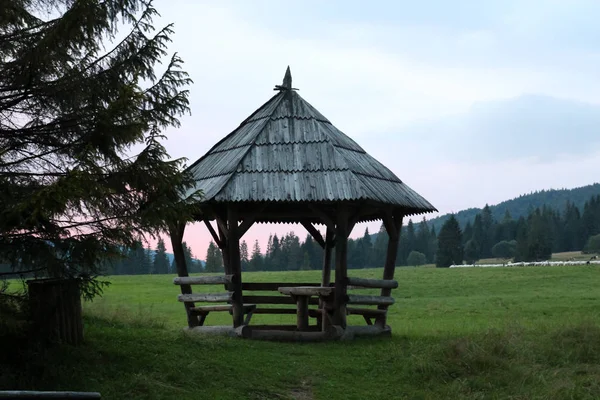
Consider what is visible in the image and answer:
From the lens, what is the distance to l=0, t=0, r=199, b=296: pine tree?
7.03 m

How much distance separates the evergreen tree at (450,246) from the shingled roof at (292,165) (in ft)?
269

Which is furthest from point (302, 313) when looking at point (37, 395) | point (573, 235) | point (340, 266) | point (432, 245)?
point (573, 235)

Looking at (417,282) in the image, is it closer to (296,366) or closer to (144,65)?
(296,366)

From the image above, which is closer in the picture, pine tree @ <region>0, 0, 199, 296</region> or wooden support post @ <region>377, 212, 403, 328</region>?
pine tree @ <region>0, 0, 199, 296</region>

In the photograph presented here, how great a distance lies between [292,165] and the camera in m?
13.0

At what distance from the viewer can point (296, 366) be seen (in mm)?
10047

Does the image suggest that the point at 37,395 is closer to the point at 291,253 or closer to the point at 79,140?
the point at 79,140

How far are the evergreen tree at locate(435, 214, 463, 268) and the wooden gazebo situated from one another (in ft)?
268

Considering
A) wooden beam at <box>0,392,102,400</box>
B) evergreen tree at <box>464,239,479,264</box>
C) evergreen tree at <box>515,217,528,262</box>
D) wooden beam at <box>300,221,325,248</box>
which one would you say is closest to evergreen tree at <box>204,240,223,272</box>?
evergreen tree at <box>464,239,479,264</box>

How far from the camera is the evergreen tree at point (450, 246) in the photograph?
93938 millimetres

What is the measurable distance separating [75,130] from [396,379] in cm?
549

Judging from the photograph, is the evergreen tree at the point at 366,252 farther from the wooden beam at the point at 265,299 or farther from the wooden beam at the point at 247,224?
the wooden beam at the point at 247,224

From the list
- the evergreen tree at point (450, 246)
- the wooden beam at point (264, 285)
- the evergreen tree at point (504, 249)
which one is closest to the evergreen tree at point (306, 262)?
the evergreen tree at point (450, 246)

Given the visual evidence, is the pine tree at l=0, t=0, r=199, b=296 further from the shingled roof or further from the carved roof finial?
the carved roof finial
